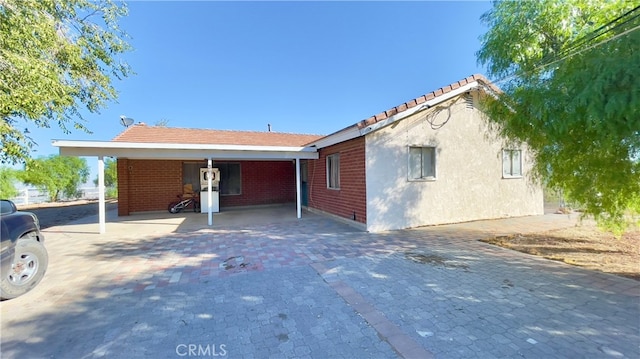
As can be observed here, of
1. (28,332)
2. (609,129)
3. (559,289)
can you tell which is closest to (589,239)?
(559,289)

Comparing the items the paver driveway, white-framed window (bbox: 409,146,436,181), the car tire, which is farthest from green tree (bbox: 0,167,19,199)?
white-framed window (bbox: 409,146,436,181)

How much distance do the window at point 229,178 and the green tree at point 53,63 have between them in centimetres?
558

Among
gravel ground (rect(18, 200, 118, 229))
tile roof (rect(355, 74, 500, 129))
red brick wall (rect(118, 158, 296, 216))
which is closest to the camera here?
tile roof (rect(355, 74, 500, 129))

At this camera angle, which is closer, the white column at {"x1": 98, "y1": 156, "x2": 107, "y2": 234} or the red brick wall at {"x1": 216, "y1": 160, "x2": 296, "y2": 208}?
the white column at {"x1": 98, "y1": 156, "x2": 107, "y2": 234}

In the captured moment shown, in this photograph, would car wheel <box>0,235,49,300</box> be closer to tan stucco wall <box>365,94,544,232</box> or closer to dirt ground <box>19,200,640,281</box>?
tan stucco wall <box>365,94,544,232</box>

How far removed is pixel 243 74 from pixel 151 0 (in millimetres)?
7031

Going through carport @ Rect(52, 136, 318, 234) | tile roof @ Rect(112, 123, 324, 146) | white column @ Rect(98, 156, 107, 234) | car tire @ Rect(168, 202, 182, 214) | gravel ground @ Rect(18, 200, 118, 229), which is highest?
tile roof @ Rect(112, 123, 324, 146)

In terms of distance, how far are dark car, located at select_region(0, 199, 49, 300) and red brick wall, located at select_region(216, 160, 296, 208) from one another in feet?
28.5

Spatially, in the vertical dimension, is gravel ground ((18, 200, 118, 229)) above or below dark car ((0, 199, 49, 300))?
below

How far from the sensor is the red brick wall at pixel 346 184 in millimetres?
7270

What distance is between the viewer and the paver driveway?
2.31 metres

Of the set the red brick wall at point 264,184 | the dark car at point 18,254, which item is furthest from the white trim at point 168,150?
the red brick wall at point 264,184

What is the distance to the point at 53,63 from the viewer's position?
5.79 m

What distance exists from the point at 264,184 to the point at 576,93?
12.1 m
